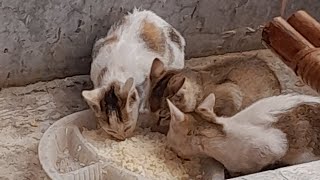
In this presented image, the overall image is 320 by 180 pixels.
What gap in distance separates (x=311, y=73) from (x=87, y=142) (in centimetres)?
117

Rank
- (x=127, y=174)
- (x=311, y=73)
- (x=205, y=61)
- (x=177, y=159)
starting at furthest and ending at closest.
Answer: (x=205, y=61), (x=177, y=159), (x=127, y=174), (x=311, y=73)

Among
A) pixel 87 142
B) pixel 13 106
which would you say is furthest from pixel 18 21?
pixel 87 142

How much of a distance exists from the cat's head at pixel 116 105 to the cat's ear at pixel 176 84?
0.11 metres

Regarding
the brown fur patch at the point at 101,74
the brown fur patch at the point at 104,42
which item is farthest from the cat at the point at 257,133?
the brown fur patch at the point at 104,42

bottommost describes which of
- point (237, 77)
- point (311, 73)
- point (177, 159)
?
point (177, 159)

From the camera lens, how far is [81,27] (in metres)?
2.52

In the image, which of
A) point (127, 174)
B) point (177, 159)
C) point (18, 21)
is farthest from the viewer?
point (18, 21)

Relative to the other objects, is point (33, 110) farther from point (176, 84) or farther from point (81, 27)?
point (176, 84)

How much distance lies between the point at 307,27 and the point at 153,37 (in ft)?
3.88

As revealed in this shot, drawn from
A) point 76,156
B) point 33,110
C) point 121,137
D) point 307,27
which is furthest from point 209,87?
point 307,27

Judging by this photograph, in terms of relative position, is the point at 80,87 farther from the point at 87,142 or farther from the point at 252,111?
the point at 252,111

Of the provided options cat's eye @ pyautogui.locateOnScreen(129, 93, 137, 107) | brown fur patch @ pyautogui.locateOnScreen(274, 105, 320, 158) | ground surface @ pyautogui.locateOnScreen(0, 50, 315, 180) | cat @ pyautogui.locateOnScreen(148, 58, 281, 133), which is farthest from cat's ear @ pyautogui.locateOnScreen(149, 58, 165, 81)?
brown fur patch @ pyautogui.locateOnScreen(274, 105, 320, 158)

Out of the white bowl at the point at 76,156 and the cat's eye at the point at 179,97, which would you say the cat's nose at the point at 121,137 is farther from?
the cat's eye at the point at 179,97

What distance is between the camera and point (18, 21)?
7.97 feet
